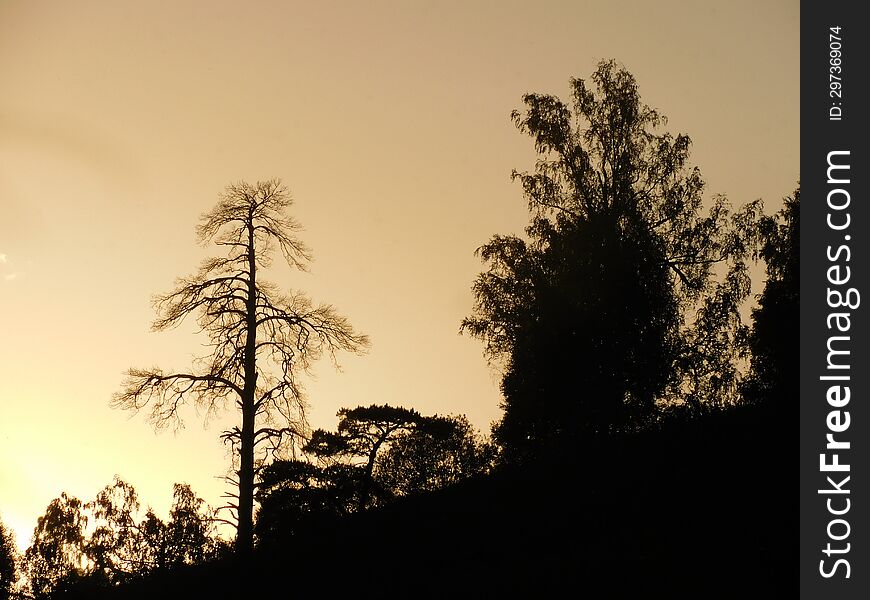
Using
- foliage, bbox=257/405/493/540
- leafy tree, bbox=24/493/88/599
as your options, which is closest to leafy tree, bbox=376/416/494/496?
foliage, bbox=257/405/493/540

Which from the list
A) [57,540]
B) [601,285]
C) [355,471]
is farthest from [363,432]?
[57,540]

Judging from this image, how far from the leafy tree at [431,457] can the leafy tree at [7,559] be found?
111 feet

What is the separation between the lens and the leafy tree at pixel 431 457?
40969 millimetres

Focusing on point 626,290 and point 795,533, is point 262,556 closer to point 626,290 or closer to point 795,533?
point 795,533

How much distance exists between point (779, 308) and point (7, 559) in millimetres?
61100

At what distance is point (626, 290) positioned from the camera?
1024 inches

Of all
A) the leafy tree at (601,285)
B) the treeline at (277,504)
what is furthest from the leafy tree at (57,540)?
the leafy tree at (601,285)

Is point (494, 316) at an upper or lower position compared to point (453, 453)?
upper

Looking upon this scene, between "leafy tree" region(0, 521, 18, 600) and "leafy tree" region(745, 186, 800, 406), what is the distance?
56176 mm

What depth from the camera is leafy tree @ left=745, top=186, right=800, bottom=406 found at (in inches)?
1082

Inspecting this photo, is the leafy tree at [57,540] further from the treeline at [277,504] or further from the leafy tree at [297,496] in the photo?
the leafy tree at [297,496]

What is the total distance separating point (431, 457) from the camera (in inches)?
2046

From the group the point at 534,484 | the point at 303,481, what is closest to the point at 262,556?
the point at 534,484
